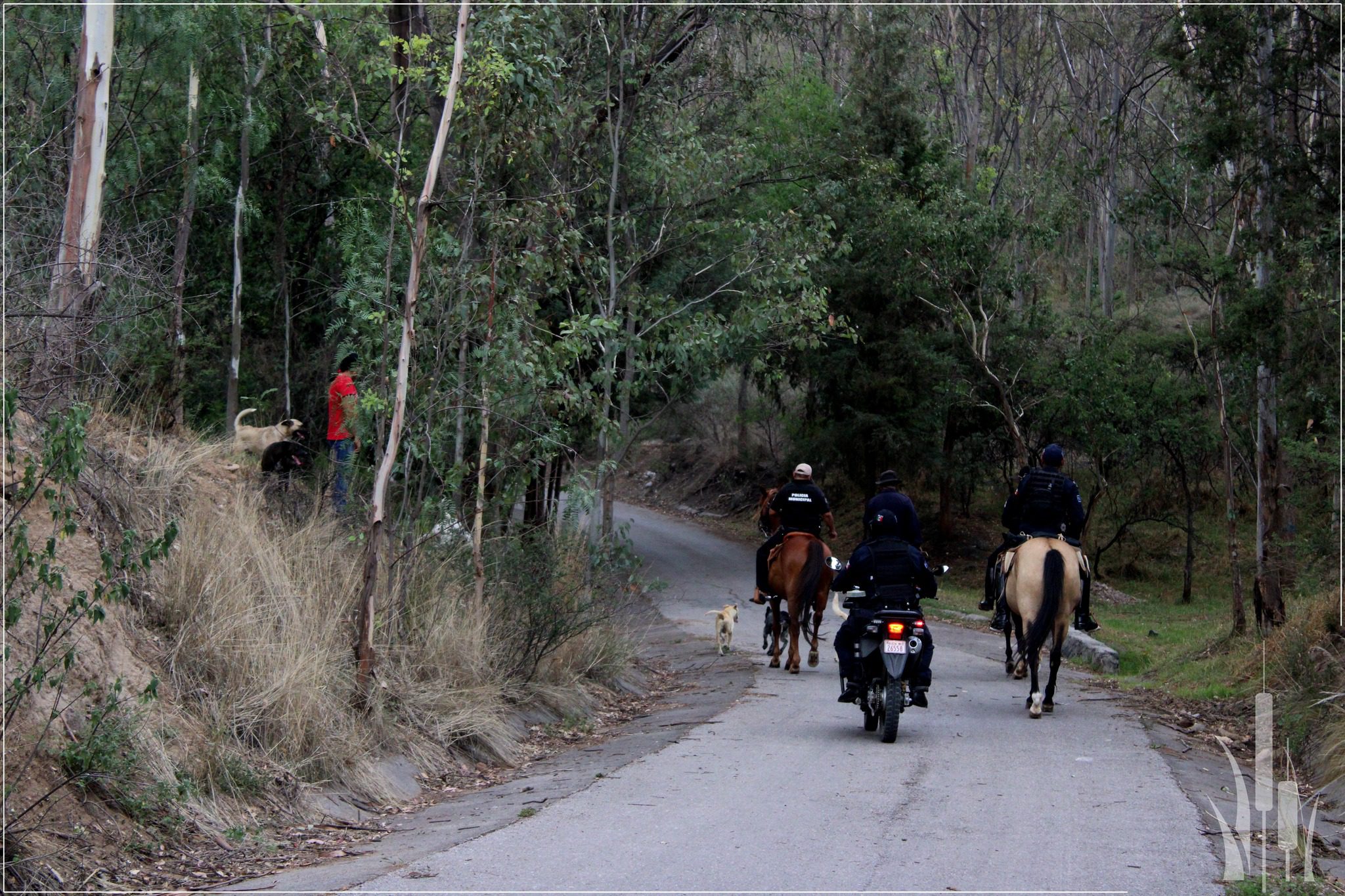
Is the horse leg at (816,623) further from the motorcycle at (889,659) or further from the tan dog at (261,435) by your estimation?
the tan dog at (261,435)

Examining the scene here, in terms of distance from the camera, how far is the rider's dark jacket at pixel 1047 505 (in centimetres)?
1285

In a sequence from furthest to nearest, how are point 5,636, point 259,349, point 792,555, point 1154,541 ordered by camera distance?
point 1154,541
point 259,349
point 792,555
point 5,636

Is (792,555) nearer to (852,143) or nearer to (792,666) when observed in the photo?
(792,666)

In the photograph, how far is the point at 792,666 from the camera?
1529 cm

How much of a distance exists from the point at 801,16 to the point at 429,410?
13.7 m

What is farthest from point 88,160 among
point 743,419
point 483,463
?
point 743,419

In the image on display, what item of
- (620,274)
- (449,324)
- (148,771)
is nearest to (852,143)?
(620,274)

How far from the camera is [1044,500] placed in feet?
42.2

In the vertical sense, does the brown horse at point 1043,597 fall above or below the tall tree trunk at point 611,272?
below

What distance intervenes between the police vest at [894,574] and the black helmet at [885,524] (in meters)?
0.25

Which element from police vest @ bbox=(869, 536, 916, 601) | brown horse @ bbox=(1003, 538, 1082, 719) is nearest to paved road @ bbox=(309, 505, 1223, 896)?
brown horse @ bbox=(1003, 538, 1082, 719)

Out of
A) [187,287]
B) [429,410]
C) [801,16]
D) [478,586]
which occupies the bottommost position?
[478,586]

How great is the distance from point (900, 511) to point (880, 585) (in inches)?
37.5

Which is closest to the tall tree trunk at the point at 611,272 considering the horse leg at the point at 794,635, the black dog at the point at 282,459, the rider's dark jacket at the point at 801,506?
the rider's dark jacket at the point at 801,506
